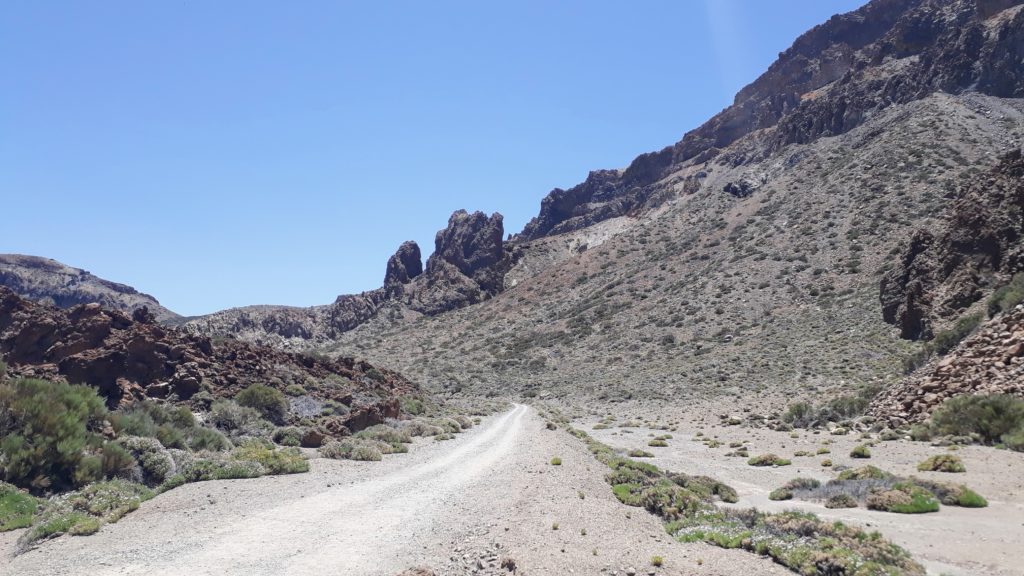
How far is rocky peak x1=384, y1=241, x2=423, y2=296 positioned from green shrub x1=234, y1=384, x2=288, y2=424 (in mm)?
87279

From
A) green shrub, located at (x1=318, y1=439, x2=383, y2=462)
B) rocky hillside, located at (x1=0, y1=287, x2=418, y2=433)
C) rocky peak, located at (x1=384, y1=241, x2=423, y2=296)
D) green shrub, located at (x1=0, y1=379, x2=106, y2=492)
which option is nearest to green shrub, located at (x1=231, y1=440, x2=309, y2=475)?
green shrub, located at (x1=318, y1=439, x2=383, y2=462)

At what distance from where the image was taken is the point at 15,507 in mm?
10273

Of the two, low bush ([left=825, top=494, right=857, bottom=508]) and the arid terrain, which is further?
low bush ([left=825, top=494, right=857, bottom=508])

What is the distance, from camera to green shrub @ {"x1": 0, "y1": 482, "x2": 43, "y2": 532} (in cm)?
962

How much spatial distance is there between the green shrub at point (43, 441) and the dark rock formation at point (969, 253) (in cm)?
3364

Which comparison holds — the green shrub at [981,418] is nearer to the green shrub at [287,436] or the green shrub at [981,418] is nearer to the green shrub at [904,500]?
the green shrub at [904,500]

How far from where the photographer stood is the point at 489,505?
1107cm

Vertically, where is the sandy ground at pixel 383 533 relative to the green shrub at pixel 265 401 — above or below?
below

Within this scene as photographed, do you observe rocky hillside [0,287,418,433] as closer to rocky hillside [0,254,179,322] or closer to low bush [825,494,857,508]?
low bush [825,494,857,508]

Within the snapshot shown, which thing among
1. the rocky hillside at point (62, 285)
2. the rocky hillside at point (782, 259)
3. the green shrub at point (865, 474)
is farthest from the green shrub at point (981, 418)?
the rocky hillside at point (62, 285)

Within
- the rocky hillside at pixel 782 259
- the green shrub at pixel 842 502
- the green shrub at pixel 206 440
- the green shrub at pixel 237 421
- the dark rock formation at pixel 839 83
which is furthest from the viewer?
the dark rock formation at pixel 839 83

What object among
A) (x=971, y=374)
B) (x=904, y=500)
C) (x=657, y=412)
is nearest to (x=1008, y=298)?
(x=971, y=374)

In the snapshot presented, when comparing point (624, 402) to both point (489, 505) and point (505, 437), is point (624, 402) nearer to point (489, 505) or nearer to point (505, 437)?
point (505, 437)

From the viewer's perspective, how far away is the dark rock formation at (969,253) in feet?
87.0
